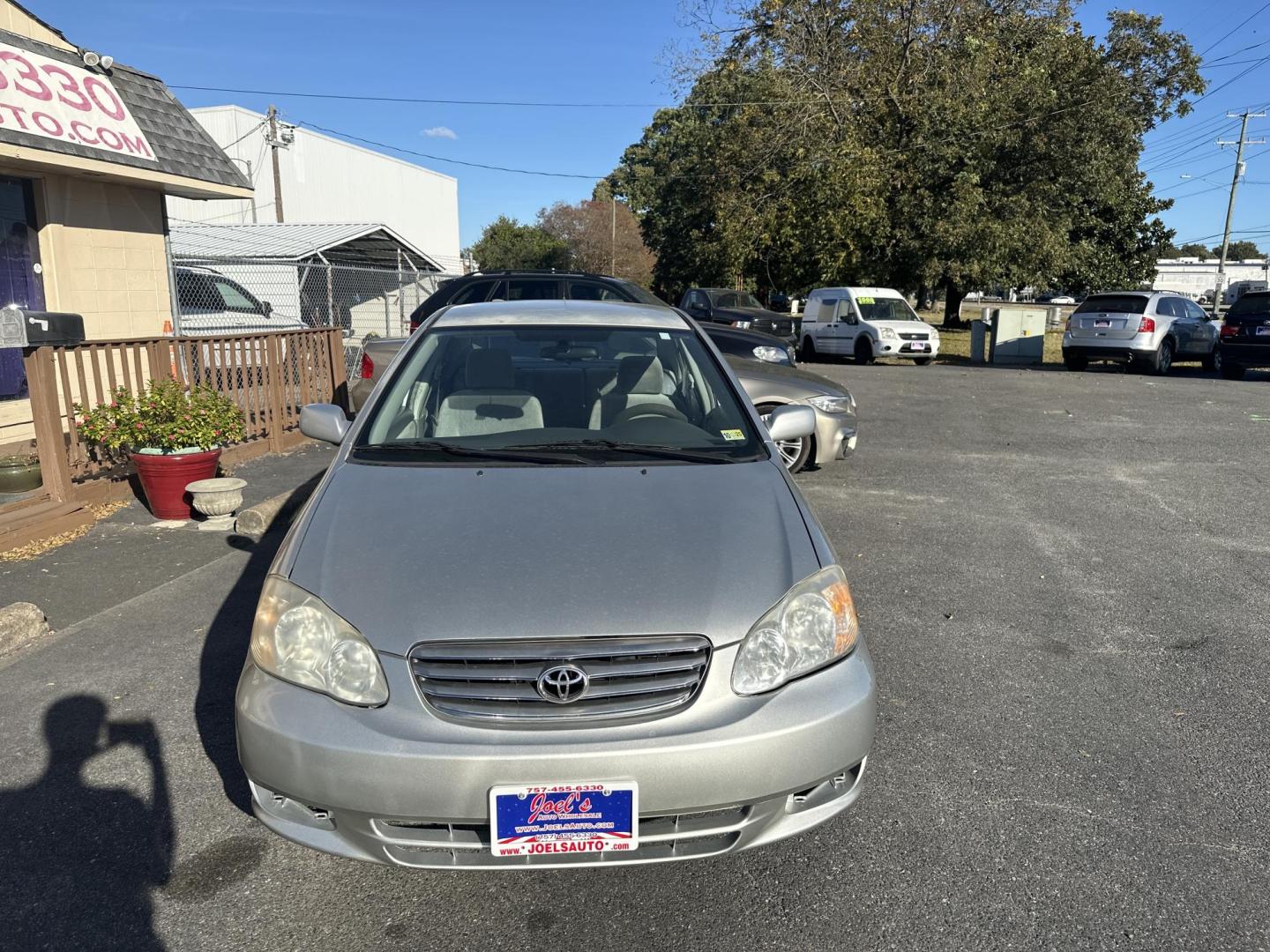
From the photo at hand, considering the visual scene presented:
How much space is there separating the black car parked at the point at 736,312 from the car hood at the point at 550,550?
1734 centimetres

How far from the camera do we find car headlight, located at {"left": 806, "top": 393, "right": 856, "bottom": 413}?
8.09 meters

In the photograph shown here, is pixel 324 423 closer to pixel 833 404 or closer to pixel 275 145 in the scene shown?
pixel 833 404

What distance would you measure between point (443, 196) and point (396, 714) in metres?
51.4

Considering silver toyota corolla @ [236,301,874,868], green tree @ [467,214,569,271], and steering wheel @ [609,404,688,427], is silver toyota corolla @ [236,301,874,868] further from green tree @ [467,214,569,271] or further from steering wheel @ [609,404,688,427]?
green tree @ [467,214,569,271]

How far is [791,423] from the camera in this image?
3889 millimetres

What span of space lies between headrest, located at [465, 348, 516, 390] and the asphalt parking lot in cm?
170

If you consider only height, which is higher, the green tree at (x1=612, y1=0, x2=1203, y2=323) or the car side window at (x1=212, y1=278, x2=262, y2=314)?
the green tree at (x1=612, y1=0, x2=1203, y2=323)

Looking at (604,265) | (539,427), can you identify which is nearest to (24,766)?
(539,427)

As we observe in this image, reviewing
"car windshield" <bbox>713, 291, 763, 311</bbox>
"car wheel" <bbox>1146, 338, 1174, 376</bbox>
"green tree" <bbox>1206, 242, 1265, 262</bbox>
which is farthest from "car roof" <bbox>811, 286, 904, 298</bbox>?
"green tree" <bbox>1206, 242, 1265, 262</bbox>

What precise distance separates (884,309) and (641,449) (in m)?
20.4

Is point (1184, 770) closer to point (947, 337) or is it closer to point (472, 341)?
point (472, 341)

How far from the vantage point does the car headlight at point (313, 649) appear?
95.4 inches

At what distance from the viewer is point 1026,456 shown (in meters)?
9.60

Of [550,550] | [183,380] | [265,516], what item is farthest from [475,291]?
[550,550]
